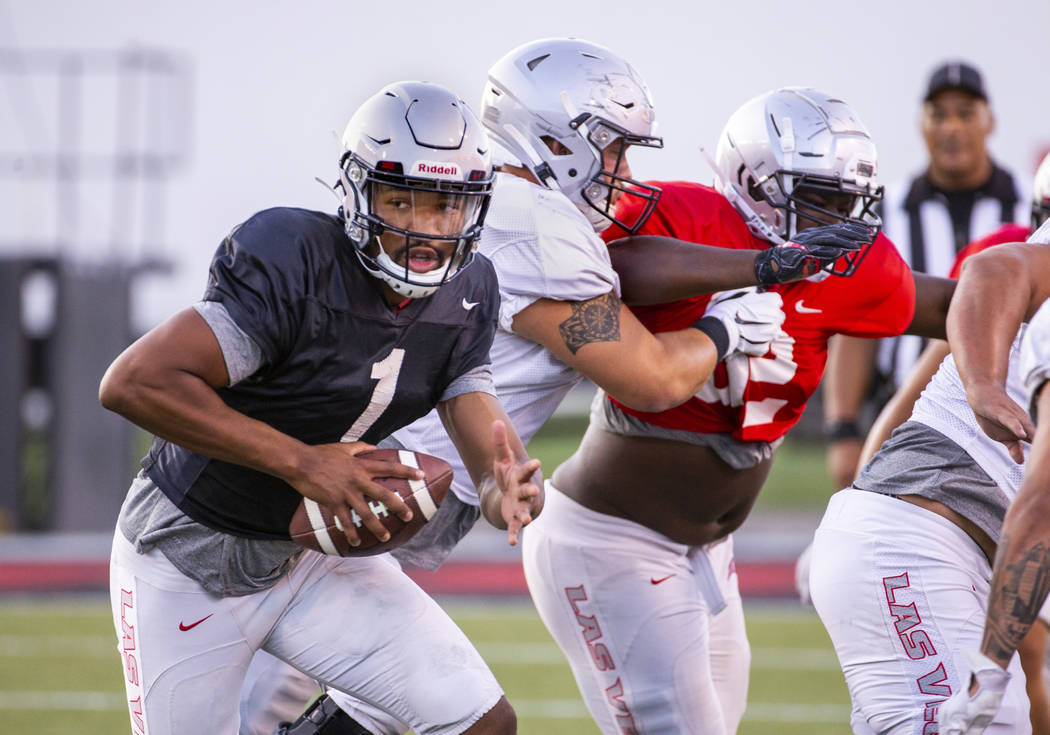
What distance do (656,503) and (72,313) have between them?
25.6 ft

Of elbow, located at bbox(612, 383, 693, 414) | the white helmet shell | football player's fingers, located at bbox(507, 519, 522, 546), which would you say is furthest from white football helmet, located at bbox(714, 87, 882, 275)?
football player's fingers, located at bbox(507, 519, 522, 546)

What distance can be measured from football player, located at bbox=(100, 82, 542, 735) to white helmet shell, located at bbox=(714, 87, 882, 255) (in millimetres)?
731

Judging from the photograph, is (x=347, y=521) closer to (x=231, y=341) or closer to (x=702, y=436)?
(x=231, y=341)

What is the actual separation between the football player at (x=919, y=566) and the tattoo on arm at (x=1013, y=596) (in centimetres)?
30

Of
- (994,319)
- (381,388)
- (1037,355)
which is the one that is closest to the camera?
(1037,355)

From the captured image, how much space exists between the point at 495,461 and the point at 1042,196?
1.45 metres

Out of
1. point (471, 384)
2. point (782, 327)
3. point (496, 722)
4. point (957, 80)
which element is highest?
point (957, 80)

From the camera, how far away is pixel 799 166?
283cm

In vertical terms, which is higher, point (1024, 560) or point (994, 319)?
point (994, 319)

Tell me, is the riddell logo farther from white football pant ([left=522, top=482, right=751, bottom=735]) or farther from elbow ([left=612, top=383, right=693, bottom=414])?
white football pant ([left=522, top=482, right=751, bottom=735])

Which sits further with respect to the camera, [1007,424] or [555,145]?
[555,145]

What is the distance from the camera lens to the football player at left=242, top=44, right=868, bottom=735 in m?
2.62

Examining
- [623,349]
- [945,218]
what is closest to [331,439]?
[623,349]

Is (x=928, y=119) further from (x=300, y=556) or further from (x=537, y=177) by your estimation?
(x=300, y=556)
